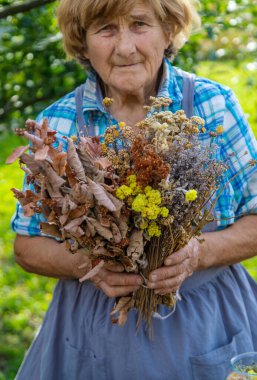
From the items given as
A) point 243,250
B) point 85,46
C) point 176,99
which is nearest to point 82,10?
point 85,46

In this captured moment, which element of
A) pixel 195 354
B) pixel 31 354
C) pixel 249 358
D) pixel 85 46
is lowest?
pixel 31 354

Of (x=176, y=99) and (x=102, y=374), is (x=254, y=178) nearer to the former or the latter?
(x=176, y=99)

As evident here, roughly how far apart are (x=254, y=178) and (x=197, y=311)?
1.65ft

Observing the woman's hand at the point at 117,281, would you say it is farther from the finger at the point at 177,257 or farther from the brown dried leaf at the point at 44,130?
the brown dried leaf at the point at 44,130

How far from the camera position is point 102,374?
7.55 ft

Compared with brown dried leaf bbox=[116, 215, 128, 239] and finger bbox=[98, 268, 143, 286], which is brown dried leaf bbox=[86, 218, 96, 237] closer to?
brown dried leaf bbox=[116, 215, 128, 239]

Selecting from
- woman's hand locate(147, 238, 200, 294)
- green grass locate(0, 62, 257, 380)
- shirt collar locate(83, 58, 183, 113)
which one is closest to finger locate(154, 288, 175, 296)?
woman's hand locate(147, 238, 200, 294)

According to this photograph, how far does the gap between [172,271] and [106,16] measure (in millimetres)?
890

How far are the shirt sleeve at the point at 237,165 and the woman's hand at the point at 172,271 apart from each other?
30 centimetres

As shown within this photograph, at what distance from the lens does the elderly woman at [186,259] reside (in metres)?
2.27

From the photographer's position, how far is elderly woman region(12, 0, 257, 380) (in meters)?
2.27

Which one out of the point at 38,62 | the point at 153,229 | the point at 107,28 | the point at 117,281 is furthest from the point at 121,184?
the point at 38,62

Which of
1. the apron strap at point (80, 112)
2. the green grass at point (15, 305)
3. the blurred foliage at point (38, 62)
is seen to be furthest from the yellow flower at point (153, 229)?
the green grass at point (15, 305)

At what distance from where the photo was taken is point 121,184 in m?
1.82
